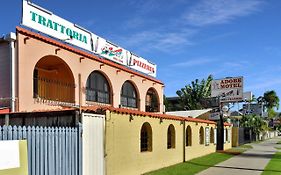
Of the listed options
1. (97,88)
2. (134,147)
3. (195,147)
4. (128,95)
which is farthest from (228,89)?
(134,147)

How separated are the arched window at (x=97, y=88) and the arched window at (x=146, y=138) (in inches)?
177

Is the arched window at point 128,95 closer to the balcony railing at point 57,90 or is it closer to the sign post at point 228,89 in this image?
the balcony railing at point 57,90

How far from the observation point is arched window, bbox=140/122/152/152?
54.3 ft

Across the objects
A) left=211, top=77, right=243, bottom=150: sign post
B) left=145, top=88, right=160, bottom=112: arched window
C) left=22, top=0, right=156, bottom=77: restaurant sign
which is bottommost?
left=145, top=88, right=160, bottom=112: arched window

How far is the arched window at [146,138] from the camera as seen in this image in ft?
54.3

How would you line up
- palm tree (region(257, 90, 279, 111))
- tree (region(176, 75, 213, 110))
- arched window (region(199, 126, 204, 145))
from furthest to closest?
1. palm tree (region(257, 90, 279, 111))
2. tree (region(176, 75, 213, 110))
3. arched window (region(199, 126, 204, 145))

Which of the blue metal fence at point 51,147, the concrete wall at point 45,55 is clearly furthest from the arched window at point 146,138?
the blue metal fence at point 51,147

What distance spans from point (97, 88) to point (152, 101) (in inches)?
355

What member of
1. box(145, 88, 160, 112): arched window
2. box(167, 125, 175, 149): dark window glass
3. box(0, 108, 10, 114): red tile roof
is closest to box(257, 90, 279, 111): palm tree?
box(145, 88, 160, 112): arched window

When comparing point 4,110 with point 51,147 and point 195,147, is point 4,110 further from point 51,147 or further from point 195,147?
point 195,147

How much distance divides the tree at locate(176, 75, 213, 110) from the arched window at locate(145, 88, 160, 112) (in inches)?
1078

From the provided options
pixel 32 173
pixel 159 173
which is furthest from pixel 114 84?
pixel 32 173

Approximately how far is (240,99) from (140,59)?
21.8 metres

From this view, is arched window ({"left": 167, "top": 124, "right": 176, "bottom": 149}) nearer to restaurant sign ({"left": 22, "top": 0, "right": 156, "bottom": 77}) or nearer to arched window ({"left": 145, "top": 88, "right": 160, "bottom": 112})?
restaurant sign ({"left": 22, "top": 0, "right": 156, "bottom": 77})
